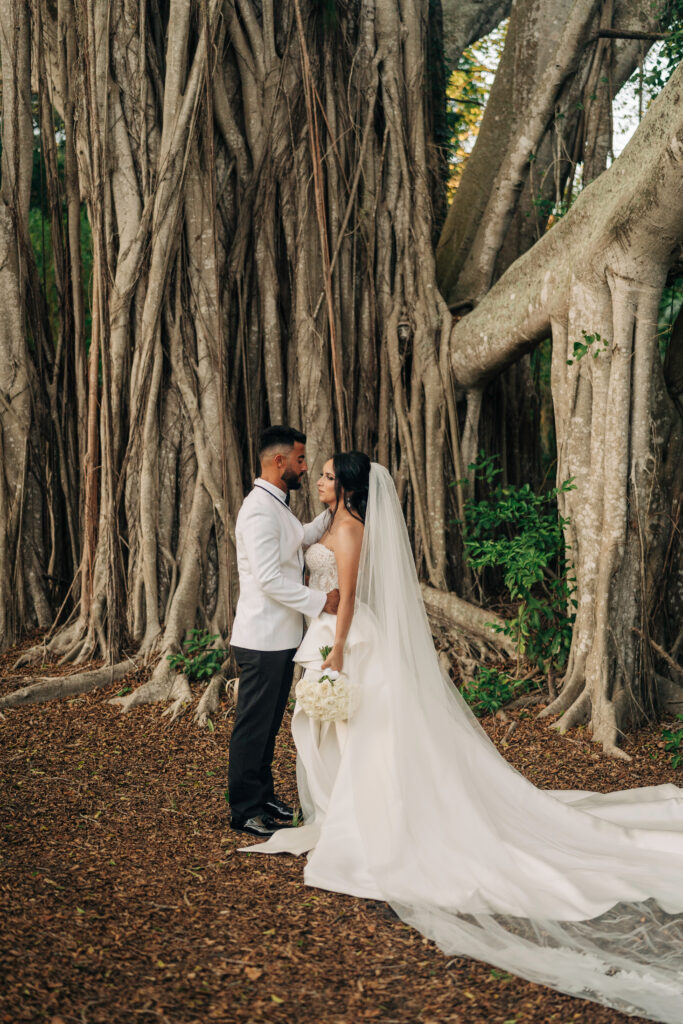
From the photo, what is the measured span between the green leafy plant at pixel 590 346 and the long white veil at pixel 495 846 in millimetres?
1458

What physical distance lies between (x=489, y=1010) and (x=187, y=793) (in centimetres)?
177

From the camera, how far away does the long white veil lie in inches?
94.3

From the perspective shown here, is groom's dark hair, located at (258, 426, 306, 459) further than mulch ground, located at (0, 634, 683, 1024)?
Yes

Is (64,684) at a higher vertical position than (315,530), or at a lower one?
lower

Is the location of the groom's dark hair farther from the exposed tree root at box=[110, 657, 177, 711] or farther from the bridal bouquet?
the exposed tree root at box=[110, 657, 177, 711]

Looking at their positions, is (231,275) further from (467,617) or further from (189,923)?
(189,923)

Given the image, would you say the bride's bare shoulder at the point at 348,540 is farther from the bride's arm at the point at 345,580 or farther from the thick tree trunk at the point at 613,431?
the thick tree trunk at the point at 613,431

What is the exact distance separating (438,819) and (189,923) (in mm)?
818

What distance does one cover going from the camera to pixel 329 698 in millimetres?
3082

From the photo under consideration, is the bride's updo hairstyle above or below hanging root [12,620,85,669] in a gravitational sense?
above

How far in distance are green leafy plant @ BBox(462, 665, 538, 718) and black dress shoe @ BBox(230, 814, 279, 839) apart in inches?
61.5

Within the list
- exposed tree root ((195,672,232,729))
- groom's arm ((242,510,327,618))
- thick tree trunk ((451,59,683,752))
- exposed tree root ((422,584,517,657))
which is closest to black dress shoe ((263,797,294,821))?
A: groom's arm ((242,510,327,618))

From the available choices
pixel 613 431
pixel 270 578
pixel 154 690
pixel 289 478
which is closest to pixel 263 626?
pixel 270 578

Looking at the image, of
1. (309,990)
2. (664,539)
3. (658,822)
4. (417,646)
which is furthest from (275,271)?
(309,990)
